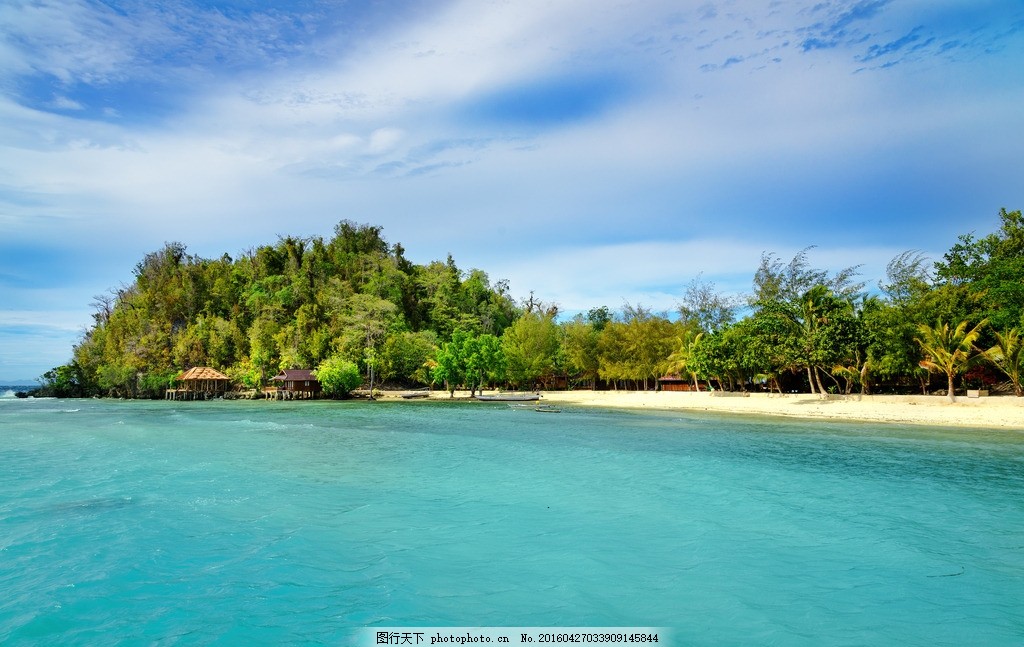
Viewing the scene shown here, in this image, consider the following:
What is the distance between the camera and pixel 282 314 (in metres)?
65.3

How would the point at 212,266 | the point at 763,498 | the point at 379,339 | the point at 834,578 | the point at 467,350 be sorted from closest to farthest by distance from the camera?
the point at 834,578 → the point at 763,498 → the point at 467,350 → the point at 379,339 → the point at 212,266

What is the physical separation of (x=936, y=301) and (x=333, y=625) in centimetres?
3729

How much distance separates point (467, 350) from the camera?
171 feet

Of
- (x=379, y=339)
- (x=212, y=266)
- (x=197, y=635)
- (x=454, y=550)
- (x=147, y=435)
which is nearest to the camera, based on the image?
(x=197, y=635)

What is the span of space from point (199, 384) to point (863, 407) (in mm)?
57725

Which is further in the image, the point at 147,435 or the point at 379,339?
the point at 379,339

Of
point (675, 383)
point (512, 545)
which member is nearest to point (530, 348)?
point (675, 383)

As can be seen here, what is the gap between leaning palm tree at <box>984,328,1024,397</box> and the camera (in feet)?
92.9

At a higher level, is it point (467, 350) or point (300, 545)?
point (467, 350)

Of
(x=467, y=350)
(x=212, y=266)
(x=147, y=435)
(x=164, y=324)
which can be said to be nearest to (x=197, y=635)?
(x=147, y=435)

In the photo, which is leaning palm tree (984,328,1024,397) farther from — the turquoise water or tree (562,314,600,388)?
tree (562,314,600,388)

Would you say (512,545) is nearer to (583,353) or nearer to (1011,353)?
(1011,353)

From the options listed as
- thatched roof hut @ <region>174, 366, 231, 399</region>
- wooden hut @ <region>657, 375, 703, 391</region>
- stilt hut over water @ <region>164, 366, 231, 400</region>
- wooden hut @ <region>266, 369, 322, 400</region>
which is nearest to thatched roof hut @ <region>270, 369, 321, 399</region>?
wooden hut @ <region>266, 369, 322, 400</region>

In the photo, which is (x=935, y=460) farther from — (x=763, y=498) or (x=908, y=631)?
(x=908, y=631)
